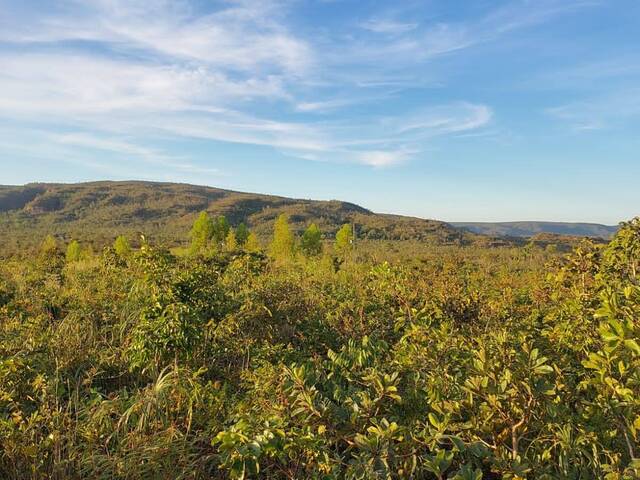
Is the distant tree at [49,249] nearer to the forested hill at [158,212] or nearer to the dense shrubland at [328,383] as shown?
the dense shrubland at [328,383]

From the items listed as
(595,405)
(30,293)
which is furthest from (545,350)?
(30,293)

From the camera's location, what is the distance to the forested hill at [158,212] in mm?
76750

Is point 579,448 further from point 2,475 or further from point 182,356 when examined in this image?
point 182,356

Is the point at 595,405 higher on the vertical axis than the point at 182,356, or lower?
higher

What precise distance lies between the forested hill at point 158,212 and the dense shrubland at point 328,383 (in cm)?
6322

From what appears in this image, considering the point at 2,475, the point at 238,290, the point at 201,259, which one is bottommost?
the point at 2,475

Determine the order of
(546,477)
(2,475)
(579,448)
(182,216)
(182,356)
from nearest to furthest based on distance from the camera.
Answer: (546,477)
(579,448)
(2,475)
(182,356)
(182,216)

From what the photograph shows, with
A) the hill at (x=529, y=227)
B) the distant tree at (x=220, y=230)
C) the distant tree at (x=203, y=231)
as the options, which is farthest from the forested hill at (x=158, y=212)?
the hill at (x=529, y=227)

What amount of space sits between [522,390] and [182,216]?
341 feet

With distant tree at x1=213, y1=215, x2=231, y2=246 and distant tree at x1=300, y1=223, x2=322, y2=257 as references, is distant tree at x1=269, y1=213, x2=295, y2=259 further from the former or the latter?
distant tree at x1=213, y1=215, x2=231, y2=246

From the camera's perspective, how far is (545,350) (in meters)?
3.34

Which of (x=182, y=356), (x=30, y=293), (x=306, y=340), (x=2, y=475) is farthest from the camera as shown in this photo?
(x=30, y=293)

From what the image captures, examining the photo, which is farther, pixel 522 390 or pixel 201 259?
pixel 201 259

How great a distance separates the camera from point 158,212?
10344 centimetres
